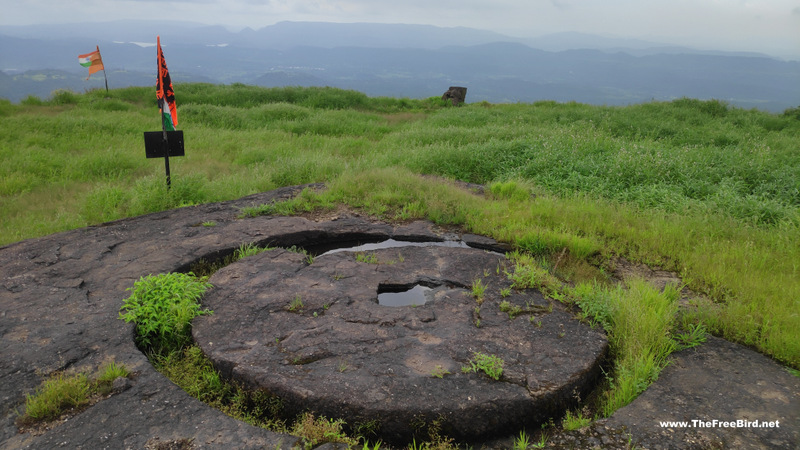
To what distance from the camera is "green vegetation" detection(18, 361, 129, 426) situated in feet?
9.62

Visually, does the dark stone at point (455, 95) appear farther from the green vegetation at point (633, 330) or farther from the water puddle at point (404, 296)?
the green vegetation at point (633, 330)

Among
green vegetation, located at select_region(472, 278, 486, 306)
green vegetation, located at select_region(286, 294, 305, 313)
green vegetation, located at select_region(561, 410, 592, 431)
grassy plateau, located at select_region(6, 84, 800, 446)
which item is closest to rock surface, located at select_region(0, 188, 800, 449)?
green vegetation, located at select_region(561, 410, 592, 431)

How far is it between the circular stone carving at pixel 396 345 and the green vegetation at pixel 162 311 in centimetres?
16

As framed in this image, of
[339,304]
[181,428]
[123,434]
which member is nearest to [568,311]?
[339,304]

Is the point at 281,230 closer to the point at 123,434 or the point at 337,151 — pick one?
the point at 123,434

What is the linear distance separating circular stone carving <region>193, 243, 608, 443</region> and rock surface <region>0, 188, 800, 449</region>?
0.33 m

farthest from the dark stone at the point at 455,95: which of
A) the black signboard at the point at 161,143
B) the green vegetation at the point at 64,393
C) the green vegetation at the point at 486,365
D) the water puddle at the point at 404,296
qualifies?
the green vegetation at the point at 64,393

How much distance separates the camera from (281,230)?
19.7ft

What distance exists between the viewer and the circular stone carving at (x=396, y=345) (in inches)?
121

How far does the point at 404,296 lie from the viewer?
15.1 feet

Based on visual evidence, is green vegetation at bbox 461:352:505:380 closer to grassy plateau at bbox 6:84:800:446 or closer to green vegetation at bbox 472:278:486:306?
grassy plateau at bbox 6:84:800:446

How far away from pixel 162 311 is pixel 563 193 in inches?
253

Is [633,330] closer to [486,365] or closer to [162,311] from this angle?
[486,365]

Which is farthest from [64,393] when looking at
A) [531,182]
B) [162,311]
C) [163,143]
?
[531,182]
